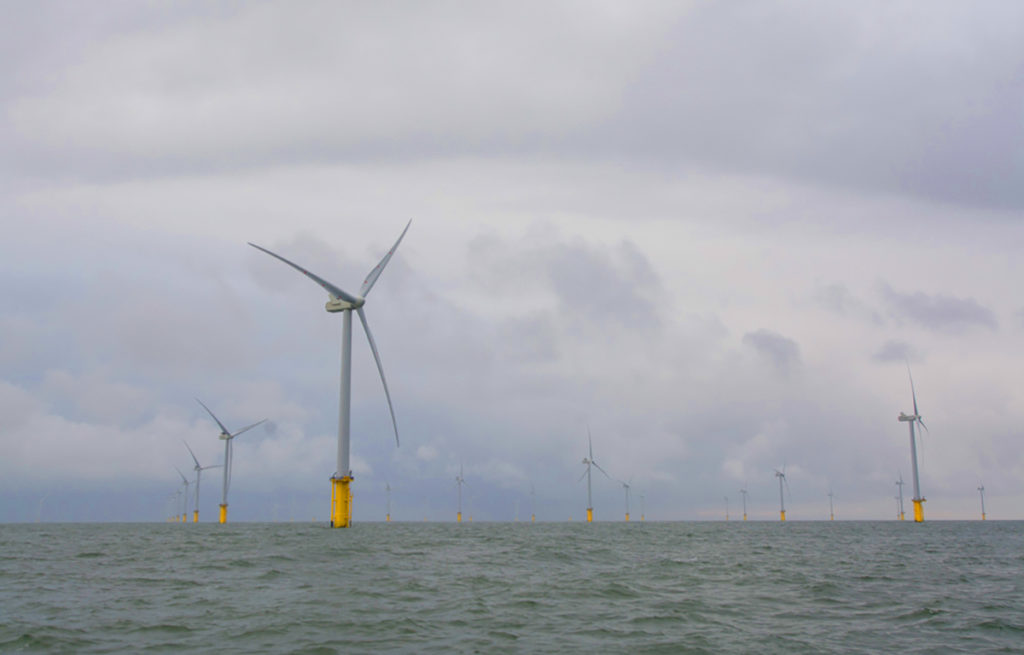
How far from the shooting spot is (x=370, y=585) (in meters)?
38.8

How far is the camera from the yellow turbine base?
104562mm

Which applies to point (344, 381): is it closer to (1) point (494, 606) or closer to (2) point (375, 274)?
(2) point (375, 274)

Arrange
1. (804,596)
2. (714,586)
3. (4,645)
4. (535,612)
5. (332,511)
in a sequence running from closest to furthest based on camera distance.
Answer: (4,645) < (535,612) < (804,596) < (714,586) < (332,511)

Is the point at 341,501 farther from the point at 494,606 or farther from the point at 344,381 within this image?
the point at 494,606

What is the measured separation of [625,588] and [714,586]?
561 centimetres

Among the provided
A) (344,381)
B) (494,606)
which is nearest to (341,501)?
(344,381)

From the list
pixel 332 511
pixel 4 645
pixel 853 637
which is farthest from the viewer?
pixel 332 511

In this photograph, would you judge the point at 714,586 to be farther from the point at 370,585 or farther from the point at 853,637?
the point at 370,585

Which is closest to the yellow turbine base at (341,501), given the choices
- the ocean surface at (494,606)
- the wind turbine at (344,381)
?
the wind turbine at (344,381)

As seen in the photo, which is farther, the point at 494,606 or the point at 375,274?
the point at 375,274

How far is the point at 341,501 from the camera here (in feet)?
348

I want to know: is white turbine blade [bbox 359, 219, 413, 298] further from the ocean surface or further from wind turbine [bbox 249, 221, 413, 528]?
the ocean surface

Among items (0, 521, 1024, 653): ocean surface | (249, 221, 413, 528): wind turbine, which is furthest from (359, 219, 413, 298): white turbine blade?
(0, 521, 1024, 653): ocean surface

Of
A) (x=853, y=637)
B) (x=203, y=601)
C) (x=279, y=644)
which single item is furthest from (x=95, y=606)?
(x=853, y=637)
